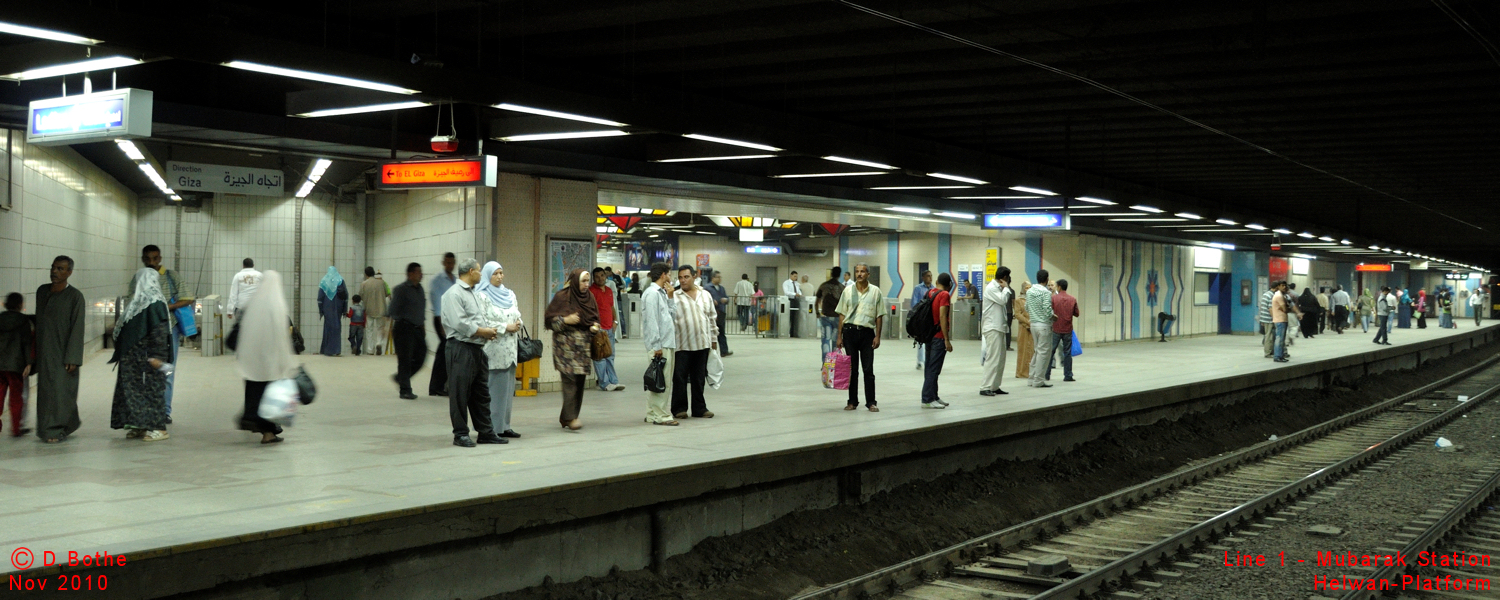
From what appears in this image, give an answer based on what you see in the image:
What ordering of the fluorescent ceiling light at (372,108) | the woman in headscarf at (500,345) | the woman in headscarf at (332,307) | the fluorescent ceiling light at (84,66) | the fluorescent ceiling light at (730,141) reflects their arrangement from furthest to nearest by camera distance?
the woman in headscarf at (332,307), the fluorescent ceiling light at (730,141), the woman in headscarf at (500,345), the fluorescent ceiling light at (372,108), the fluorescent ceiling light at (84,66)

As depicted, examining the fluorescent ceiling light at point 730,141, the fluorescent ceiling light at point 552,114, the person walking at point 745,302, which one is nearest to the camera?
the fluorescent ceiling light at point 552,114

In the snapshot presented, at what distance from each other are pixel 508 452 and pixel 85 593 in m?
3.68

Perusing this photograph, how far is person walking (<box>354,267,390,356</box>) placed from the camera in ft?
58.3

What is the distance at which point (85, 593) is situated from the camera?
4465mm

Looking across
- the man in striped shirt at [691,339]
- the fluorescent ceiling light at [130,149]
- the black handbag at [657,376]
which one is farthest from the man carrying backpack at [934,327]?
the fluorescent ceiling light at [130,149]

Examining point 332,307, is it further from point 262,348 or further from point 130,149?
point 262,348

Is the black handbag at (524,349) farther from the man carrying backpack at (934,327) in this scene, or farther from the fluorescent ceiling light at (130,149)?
the fluorescent ceiling light at (130,149)

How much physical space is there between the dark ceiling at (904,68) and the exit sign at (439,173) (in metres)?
0.89

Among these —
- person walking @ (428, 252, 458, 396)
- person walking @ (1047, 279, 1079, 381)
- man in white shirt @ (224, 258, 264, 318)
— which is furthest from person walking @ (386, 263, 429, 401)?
person walking @ (1047, 279, 1079, 381)

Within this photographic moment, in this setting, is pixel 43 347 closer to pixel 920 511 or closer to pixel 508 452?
pixel 508 452

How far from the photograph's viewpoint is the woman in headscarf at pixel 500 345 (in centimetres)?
854

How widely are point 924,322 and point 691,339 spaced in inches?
112

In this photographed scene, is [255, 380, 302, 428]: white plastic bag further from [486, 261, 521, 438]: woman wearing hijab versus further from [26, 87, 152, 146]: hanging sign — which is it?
[26, 87, 152, 146]: hanging sign

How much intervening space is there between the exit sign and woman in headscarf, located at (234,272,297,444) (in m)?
1.49
